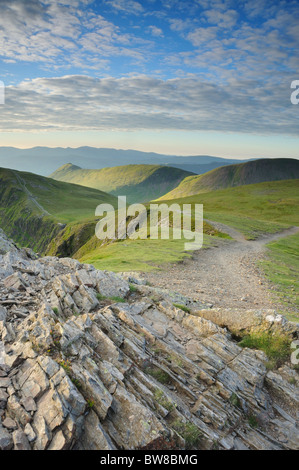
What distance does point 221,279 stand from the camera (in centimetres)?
3253

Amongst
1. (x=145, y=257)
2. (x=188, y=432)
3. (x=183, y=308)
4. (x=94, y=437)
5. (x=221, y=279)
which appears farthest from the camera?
(x=145, y=257)

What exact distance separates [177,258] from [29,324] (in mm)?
27104

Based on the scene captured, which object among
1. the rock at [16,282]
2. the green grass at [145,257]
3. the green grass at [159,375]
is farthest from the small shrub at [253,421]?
the green grass at [145,257]

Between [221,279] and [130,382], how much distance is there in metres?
22.9

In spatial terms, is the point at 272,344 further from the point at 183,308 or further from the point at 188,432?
the point at 188,432

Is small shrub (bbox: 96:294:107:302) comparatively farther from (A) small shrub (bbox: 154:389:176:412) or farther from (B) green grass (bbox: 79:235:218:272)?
(B) green grass (bbox: 79:235:218:272)

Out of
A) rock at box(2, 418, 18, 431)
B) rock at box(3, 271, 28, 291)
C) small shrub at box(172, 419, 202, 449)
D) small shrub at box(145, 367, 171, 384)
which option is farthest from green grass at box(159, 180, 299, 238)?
rock at box(2, 418, 18, 431)

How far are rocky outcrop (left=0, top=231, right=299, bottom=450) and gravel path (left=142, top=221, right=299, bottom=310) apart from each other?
24.3ft

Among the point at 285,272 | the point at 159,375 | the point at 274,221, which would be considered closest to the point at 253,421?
the point at 159,375

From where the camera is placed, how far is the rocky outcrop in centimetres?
970

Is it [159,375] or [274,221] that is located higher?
[274,221]

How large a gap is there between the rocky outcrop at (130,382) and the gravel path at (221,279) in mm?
7398
